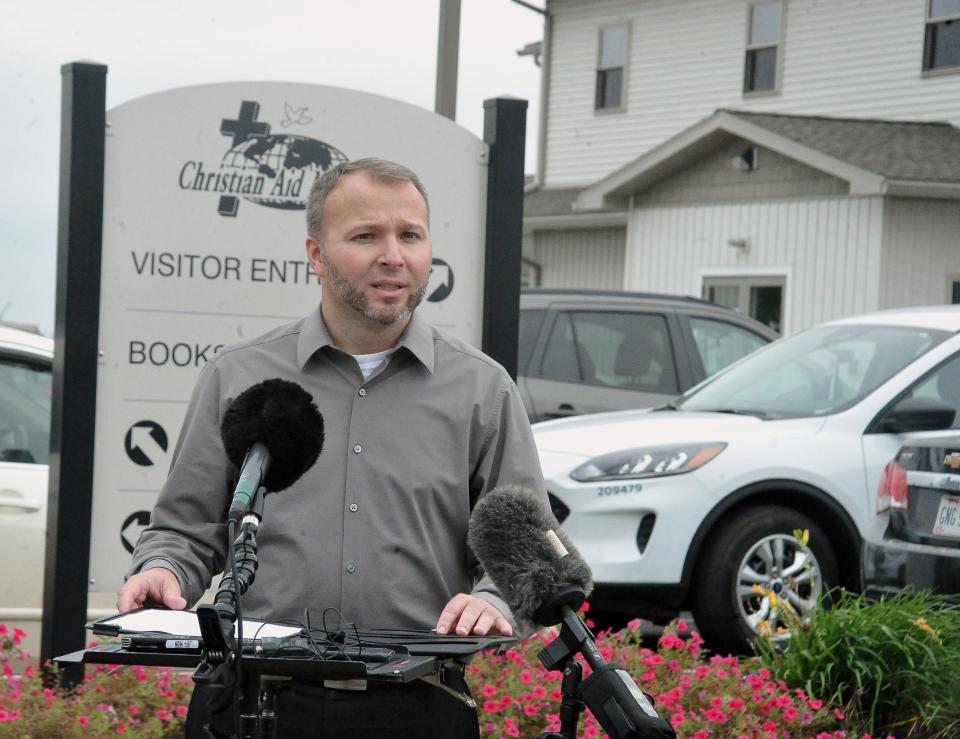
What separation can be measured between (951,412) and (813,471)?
764mm

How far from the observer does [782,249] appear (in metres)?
22.2

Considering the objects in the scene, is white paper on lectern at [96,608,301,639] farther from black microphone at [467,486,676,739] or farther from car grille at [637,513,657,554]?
car grille at [637,513,657,554]

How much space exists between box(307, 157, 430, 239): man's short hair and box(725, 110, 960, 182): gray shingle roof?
1783cm

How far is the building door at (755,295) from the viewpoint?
22.3 m

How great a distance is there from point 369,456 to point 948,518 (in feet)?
12.2

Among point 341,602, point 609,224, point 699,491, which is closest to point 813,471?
point 699,491

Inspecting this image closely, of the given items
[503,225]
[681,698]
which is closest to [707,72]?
[503,225]

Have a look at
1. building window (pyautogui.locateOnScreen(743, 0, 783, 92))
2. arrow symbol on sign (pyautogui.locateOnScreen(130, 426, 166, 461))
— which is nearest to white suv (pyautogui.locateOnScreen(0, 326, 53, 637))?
arrow symbol on sign (pyautogui.locateOnScreen(130, 426, 166, 461))

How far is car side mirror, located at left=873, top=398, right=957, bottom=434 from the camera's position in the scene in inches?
305

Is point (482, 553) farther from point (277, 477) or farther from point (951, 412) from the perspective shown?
point (951, 412)

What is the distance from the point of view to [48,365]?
6430mm

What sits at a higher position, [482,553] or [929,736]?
[482,553]

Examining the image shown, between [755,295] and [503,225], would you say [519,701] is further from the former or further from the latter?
[755,295]

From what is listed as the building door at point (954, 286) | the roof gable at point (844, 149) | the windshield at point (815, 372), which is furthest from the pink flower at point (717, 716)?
the building door at point (954, 286)
